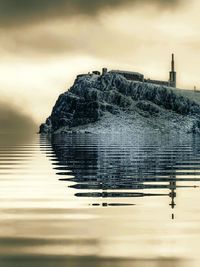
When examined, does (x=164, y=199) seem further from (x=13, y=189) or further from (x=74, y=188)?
(x=13, y=189)

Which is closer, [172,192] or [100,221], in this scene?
[100,221]

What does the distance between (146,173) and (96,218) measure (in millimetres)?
23092

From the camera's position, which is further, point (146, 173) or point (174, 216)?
point (146, 173)

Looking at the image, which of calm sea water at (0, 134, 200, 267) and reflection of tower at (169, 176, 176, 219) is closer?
calm sea water at (0, 134, 200, 267)

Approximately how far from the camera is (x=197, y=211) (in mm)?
27281

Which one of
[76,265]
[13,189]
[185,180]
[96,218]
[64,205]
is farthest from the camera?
[185,180]

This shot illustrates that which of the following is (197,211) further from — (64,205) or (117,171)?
(117,171)

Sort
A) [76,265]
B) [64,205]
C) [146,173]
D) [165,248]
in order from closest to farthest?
[76,265]
[165,248]
[64,205]
[146,173]

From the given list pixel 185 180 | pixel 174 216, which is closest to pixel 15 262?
pixel 174 216

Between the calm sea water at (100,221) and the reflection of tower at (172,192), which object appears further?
the reflection of tower at (172,192)

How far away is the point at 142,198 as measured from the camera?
3212 cm

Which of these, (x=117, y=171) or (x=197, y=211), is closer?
(x=197, y=211)

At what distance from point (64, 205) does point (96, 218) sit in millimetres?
4720

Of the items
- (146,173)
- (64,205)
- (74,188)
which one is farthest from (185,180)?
(64,205)
